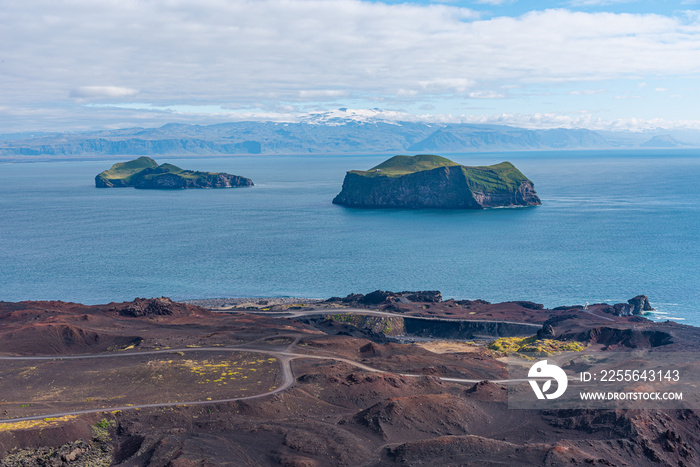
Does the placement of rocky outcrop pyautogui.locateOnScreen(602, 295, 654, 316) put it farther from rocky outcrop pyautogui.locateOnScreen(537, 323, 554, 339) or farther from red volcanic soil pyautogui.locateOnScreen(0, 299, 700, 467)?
red volcanic soil pyautogui.locateOnScreen(0, 299, 700, 467)

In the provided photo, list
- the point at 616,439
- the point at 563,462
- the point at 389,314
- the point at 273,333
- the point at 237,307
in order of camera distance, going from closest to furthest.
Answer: the point at 563,462, the point at 616,439, the point at 273,333, the point at 389,314, the point at 237,307

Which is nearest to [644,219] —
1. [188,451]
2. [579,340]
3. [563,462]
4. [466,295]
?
[466,295]

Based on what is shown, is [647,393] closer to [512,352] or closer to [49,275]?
[512,352]

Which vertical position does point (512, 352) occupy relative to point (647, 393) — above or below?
below

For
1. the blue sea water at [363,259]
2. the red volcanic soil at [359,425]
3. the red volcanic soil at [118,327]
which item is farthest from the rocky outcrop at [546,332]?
the red volcanic soil at [118,327]

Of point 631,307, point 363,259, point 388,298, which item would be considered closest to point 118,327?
point 388,298

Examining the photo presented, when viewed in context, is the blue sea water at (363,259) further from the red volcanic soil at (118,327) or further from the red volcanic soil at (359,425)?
the red volcanic soil at (359,425)

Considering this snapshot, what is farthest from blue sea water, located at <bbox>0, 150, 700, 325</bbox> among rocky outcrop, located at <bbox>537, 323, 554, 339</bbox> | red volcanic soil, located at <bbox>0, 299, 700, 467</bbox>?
red volcanic soil, located at <bbox>0, 299, 700, 467</bbox>

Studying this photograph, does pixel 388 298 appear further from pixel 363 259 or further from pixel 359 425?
pixel 359 425
